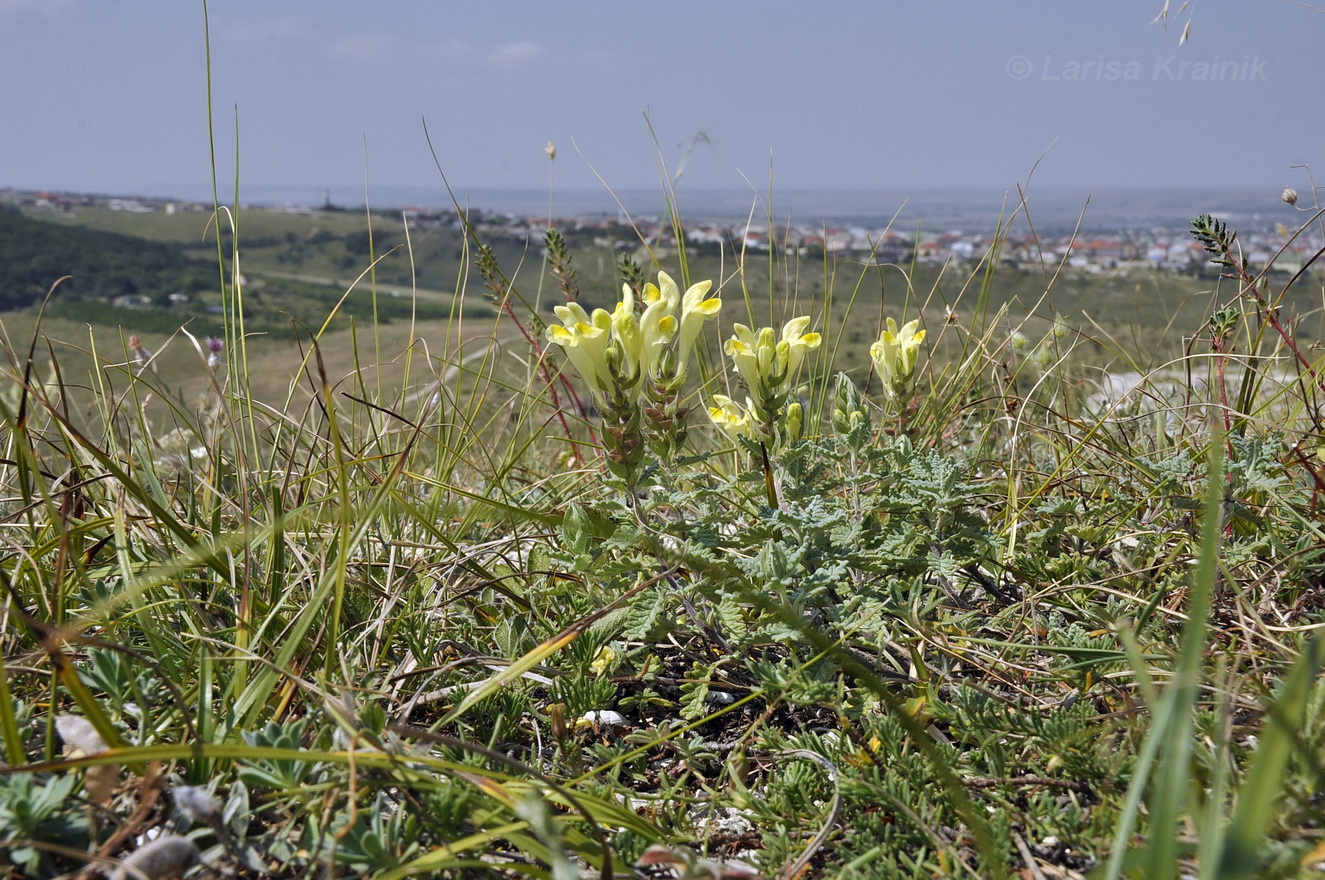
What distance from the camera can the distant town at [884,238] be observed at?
11.3ft

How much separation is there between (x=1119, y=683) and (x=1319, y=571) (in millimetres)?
649

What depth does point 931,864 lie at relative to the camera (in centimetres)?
129

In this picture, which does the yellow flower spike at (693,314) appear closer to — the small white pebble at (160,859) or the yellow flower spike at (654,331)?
the yellow flower spike at (654,331)

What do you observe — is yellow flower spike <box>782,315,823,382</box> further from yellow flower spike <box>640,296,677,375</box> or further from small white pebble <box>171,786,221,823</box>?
small white pebble <box>171,786,221,823</box>

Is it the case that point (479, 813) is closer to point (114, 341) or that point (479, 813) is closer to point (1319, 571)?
point (1319, 571)

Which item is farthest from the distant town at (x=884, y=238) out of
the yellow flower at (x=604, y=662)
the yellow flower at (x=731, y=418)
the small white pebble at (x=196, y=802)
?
the small white pebble at (x=196, y=802)

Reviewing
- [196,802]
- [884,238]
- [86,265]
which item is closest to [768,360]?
[196,802]

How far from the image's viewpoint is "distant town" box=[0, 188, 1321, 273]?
3.45 meters

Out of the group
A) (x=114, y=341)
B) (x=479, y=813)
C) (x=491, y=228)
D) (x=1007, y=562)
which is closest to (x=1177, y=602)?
(x=1007, y=562)

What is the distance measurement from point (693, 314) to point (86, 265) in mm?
105964

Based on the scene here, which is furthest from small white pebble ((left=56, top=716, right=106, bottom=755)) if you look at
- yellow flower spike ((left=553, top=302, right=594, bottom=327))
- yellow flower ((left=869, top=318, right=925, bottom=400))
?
yellow flower ((left=869, top=318, right=925, bottom=400))

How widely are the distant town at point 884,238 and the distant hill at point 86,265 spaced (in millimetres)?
19923

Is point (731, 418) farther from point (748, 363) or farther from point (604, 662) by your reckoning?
point (604, 662)

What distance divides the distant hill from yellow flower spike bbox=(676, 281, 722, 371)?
282ft
